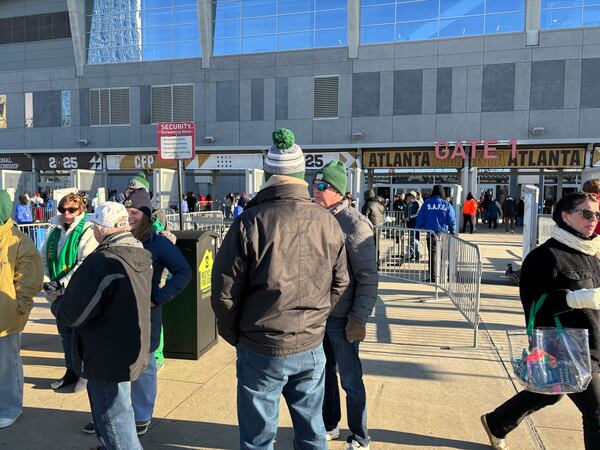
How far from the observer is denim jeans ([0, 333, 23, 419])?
3.68 metres

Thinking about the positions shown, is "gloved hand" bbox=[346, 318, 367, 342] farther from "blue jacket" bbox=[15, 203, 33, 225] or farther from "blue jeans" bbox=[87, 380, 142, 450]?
"blue jacket" bbox=[15, 203, 33, 225]

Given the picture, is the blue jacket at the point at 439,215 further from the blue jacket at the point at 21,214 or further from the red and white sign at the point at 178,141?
the blue jacket at the point at 21,214

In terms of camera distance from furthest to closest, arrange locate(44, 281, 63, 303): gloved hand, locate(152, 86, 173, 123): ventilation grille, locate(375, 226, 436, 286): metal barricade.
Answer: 1. locate(152, 86, 173, 123): ventilation grille
2. locate(375, 226, 436, 286): metal barricade
3. locate(44, 281, 63, 303): gloved hand

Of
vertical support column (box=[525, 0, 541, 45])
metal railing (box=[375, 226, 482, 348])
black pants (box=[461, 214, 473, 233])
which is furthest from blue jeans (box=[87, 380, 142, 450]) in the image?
vertical support column (box=[525, 0, 541, 45])

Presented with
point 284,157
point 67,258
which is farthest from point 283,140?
point 67,258

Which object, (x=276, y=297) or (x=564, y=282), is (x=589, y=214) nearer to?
(x=564, y=282)

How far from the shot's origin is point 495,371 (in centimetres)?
480

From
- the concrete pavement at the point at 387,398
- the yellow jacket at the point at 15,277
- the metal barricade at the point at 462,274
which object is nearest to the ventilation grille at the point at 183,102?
the metal barricade at the point at 462,274

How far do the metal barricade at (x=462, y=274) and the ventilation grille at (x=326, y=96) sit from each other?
1659 cm

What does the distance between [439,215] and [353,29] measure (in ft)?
53.6

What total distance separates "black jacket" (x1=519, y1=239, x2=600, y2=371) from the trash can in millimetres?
3303

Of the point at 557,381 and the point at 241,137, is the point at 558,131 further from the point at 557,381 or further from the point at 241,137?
the point at 557,381

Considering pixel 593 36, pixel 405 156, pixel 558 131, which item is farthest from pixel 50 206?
pixel 593 36

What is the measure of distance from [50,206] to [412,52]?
58.2 ft
